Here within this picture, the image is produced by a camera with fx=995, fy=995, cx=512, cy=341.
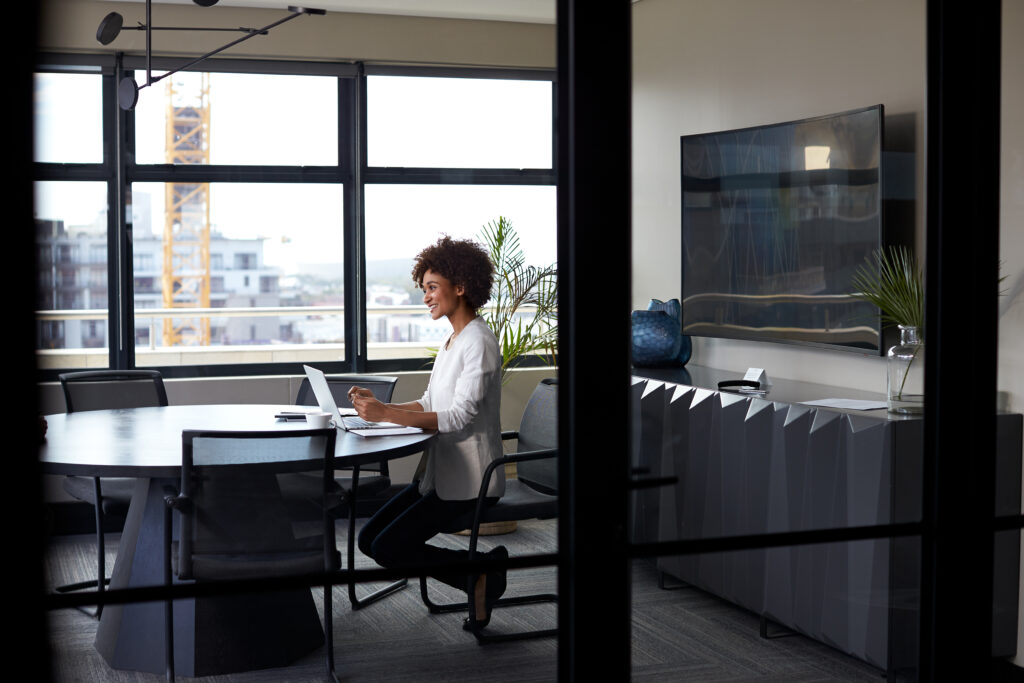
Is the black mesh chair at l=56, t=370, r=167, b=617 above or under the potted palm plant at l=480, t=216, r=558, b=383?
under

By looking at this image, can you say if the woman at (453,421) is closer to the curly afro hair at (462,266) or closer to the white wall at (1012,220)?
the curly afro hair at (462,266)

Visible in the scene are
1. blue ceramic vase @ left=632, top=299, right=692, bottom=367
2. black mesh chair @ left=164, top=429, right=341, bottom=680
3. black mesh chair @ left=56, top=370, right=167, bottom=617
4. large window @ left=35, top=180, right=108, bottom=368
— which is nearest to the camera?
blue ceramic vase @ left=632, top=299, right=692, bottom=367

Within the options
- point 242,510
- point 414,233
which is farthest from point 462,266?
point 414,233

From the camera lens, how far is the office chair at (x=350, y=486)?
2.48 meters

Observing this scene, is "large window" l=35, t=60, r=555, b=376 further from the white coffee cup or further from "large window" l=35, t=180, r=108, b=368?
the white coffee cup

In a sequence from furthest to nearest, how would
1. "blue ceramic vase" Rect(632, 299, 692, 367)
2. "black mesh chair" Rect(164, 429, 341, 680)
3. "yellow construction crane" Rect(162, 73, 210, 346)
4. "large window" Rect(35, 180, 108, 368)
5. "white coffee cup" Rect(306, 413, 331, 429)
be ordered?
"yellow construction crane" Rect(162, 73, 210, 346)
"large window" Rect(35, 180, 108, 368)
"white coffee cup" Rect(306, 413, 331, 429)
"black mesh chair" Rect(164, 429, 341, 680)
"blue ceramic vase" Rect(632, 299, 692, 367)

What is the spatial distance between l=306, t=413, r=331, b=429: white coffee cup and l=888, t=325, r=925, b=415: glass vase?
1.67 m

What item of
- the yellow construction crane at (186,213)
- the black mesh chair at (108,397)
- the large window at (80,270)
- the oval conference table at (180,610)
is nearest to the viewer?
the oval conference table at (180,610)

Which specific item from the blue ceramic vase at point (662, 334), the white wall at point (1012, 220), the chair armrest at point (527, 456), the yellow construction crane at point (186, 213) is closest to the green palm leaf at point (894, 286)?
the white wall at point (1012, 220)

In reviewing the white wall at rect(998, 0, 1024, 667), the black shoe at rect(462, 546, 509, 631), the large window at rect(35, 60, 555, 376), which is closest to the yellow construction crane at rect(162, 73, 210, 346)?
the large window at rect(35, 60, 555, 376)

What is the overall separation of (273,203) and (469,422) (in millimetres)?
2371

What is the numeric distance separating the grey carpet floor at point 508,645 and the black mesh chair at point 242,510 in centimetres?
15

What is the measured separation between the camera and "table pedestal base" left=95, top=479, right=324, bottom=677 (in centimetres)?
269

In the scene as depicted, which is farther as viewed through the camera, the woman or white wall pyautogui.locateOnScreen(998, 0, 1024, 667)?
the woman
